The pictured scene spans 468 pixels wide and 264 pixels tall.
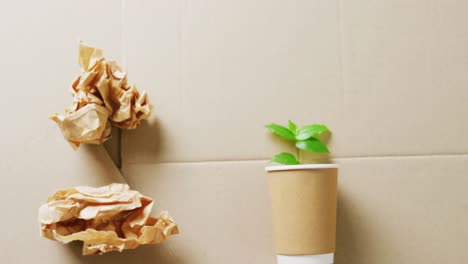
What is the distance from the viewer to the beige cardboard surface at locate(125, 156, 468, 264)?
859mm

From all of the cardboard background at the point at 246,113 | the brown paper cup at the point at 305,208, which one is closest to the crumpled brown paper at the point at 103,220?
the cardboard background at the point at 246,113

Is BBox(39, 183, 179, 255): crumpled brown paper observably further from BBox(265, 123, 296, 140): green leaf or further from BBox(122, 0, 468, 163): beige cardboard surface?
BBox(265, 123, 296, 140): green leaf

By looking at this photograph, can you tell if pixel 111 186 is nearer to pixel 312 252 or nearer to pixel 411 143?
pixel 312 252

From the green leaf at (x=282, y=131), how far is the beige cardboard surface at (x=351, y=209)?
7 cm

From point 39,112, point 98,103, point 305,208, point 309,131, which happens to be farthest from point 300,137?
point 39,112

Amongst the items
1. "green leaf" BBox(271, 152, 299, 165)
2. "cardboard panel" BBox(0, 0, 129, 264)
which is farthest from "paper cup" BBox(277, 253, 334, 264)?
"cardboard panel" BBox(0, 0, 129, 264)

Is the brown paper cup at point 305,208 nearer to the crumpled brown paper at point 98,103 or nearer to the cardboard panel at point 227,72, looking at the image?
the cardboard panel at point 227,72

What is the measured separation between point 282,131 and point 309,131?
1.8 inches

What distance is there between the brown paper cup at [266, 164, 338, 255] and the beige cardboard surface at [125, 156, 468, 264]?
0.09 meters

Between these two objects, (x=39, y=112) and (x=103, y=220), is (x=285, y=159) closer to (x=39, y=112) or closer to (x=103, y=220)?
(x=103, y=220)

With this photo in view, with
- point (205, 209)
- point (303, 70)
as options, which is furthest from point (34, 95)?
point (303, 70)

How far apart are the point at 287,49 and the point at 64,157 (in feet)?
1.39

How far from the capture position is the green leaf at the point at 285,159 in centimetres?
84

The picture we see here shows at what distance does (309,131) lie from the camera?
0.86m
